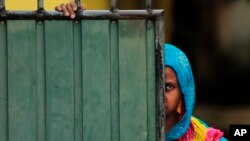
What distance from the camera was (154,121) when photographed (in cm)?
301

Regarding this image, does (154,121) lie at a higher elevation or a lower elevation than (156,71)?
lower

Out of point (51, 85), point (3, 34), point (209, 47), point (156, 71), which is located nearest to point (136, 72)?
point (156, 71)

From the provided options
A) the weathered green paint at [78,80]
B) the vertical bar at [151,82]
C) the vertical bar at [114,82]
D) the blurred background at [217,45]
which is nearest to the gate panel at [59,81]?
the weathered green paint at [78,80]

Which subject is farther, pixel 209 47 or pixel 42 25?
pixel 209 47

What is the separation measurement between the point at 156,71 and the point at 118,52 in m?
0.16

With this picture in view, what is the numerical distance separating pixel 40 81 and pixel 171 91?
71 centimetres

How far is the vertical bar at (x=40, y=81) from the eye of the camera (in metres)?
3.03

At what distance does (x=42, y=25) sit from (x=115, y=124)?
0.46 meters

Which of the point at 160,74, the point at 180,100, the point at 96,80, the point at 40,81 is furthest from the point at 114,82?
the point at 180,100

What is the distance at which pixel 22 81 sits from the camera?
303cm

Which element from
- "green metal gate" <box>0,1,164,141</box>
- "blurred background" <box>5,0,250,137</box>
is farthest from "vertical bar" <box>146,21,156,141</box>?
"blurred background" <box>5,0,250,137</box>

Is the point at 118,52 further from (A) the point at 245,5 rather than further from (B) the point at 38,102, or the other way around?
(A) the point at 245,5

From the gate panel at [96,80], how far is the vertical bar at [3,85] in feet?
0.98

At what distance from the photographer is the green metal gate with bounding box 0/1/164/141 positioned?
299cm
